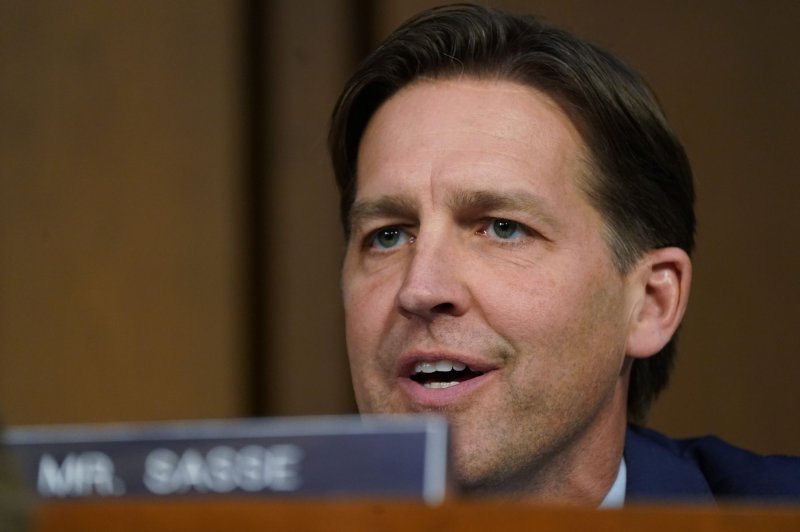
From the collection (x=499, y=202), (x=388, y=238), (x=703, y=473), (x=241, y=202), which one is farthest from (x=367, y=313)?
(x=241, y=202)

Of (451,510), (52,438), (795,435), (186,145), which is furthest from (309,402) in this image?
(451,510)

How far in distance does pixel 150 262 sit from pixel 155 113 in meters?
0.28

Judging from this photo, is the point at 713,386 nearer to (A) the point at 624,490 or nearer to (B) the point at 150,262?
(A) the point at 624,490

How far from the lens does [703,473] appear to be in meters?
1.68

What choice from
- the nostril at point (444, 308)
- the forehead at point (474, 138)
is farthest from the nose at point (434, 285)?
the forehead at point (474, 138)

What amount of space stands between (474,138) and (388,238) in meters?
0.18

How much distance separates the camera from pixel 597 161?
62.7 inches

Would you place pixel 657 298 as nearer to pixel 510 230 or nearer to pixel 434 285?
pixel 510 230

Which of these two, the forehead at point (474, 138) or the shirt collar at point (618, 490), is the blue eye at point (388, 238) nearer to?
the forehead at point (474, 138)

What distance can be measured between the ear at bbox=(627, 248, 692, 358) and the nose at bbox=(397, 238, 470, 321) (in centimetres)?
29

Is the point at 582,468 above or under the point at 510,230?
under

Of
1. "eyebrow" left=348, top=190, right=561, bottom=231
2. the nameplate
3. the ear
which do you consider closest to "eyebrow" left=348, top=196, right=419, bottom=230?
"eyebrow" left=348, top=190, right=561, bottom=231

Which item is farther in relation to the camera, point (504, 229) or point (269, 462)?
point (504, 229)

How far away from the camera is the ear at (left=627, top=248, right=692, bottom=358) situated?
160cm
